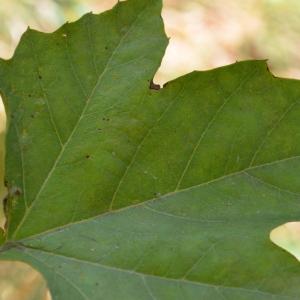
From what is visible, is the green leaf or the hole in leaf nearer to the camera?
the green leaf

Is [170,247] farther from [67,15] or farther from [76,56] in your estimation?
[67,15]

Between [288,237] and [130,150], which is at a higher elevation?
[288,237]

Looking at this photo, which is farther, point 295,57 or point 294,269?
point 295,57

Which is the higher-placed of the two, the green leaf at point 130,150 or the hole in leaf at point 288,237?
the hole in leaf at point 288,237

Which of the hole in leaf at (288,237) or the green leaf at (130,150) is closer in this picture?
the green leaf at (130,150)

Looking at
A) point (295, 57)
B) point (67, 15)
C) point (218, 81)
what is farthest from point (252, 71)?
point (295, 57)

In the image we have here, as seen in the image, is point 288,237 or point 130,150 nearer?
point 130,150

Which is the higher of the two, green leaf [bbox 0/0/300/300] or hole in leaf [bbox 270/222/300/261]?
hole in leaf [bbox 270/222/300/261]

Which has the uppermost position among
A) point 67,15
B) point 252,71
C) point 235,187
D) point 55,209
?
point 67,15
